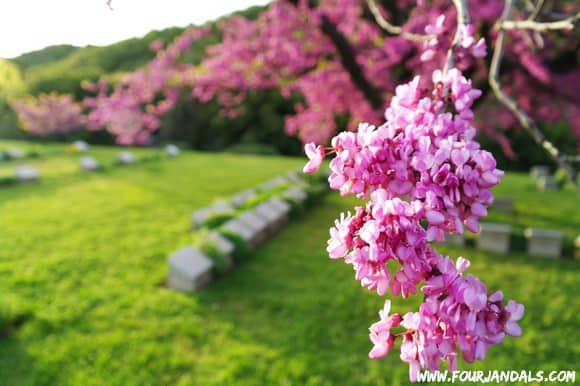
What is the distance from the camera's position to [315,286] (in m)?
4.97

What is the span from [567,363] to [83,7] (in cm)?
402

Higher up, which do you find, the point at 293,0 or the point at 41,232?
the point at 293,0

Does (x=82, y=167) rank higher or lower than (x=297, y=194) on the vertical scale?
higher

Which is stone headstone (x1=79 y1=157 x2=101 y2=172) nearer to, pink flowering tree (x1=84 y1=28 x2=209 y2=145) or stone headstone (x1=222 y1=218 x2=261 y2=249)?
pink flowering tree (x1=84 y1=28 x2=209 y2=145)

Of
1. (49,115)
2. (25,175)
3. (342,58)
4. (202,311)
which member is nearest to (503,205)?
(342,58)

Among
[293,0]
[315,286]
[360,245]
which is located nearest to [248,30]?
[293,0]

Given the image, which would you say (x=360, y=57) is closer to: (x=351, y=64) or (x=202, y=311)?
(x=351, y=64)

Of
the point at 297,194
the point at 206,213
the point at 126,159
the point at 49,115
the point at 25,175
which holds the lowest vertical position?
the point at 297,194

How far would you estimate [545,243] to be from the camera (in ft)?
Result: 19.6

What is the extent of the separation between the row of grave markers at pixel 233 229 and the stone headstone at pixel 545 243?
3.55 m

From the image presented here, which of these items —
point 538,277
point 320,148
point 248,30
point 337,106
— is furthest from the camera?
point 337,106

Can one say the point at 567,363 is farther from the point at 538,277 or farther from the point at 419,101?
the point at 419,101

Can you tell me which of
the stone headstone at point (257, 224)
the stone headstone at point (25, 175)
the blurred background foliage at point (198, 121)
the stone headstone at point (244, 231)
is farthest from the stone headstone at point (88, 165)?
the blurred background foliage at point (198, 121)

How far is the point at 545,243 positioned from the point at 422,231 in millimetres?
5855
